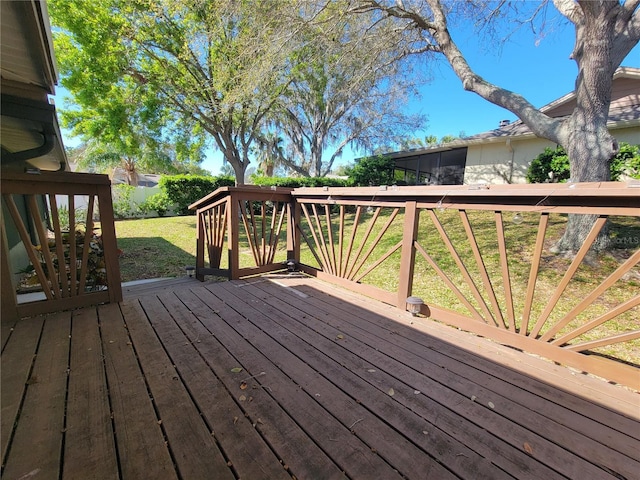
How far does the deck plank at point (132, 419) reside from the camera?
46.0 inches

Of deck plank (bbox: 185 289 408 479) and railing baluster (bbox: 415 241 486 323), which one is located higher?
railing baluster (bbox: 415 241 486 323)

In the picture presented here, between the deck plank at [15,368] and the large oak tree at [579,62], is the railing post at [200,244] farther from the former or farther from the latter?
the large oak tree at [579,62]

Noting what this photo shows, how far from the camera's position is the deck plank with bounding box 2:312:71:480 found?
115 centimetres

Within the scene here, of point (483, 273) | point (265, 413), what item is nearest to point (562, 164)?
point (483, 273)

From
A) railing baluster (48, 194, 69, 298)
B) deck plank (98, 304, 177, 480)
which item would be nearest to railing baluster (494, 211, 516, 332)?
deck plank (98, 304, 177, 480)

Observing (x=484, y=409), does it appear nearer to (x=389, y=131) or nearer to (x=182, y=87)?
(x=182, y=87)

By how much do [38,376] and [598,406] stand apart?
10.7 feet

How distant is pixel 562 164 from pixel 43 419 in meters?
10.7

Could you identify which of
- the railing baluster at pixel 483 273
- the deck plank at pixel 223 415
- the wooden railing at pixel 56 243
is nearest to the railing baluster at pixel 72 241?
the wooden railing at pixel 56 243

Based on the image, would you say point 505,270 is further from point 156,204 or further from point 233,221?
point 156,204

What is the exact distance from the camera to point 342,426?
1404 millimetres

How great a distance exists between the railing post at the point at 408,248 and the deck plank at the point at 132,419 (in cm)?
218

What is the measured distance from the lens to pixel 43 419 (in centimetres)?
139

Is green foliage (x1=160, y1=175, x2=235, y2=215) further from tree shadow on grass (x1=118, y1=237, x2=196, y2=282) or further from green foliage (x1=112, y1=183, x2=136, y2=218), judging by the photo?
tree shadow on grass (x1=118, y1=237, x2=196, y2=282)
